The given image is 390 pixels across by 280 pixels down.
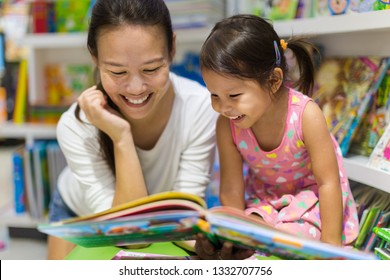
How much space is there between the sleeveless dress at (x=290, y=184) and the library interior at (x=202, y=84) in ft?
0.29

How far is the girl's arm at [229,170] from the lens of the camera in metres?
1.14

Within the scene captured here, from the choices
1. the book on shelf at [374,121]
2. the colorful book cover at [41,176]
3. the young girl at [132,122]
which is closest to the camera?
the young girl at [132,122]

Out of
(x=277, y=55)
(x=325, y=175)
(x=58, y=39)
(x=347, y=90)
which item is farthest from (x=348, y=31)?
(x=58, y=39)

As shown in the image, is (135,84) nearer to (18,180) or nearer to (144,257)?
(144,257)

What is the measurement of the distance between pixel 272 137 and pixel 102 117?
45 centimetres

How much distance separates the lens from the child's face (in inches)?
38.1

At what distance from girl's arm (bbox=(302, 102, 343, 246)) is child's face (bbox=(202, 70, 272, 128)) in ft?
0.41

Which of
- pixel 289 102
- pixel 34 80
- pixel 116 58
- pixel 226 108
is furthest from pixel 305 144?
pixel 34 80

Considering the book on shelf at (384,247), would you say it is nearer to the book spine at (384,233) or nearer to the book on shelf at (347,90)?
the book spine at (384,233)

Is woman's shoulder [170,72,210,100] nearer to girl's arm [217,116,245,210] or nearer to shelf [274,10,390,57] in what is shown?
girl's arm [217,116,245,210]

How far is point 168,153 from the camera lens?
1.28 metres

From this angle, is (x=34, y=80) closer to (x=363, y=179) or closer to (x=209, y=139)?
(x=209, y=139)

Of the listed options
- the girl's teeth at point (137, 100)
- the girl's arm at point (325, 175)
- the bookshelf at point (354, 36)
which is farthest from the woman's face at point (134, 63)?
the bookshelf at point (354, 36)
